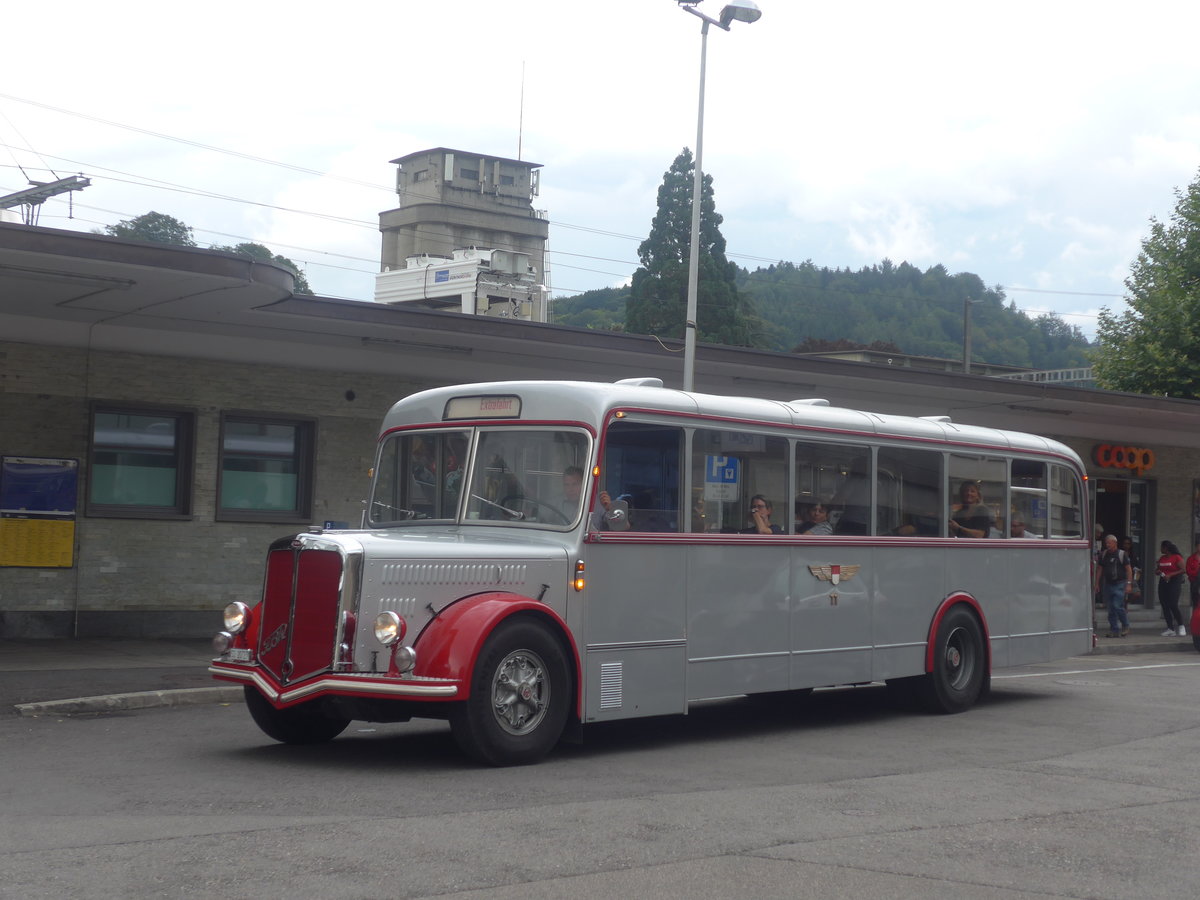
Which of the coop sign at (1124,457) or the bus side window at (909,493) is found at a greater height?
the coop sign at (1124,457)

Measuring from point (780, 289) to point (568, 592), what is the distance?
3611 inches

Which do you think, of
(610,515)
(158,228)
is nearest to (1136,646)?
(610,515)

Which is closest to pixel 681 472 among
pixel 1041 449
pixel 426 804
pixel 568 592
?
pixel 568 592

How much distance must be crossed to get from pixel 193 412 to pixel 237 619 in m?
9.32

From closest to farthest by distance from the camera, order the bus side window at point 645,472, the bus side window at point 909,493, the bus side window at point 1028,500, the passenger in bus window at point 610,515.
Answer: the passenger in bus window at point 610,515 < the bus side window at point 645,472 < the bus side window at point 909,493 < the bus side window at point 1028,500

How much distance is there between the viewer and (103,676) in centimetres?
1373

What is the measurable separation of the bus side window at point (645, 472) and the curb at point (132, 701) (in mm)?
4852

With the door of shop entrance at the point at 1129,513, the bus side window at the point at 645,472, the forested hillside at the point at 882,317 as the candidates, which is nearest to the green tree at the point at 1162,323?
the door of shop entrance at the point at 1129,513

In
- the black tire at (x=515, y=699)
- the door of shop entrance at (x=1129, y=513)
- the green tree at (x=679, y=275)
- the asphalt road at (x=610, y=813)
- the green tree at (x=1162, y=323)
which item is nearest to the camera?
the asphalt road at (x=610, y=813)

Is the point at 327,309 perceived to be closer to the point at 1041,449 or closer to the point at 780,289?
the point at 1041,449

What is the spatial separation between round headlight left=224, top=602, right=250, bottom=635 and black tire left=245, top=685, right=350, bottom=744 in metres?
0.40

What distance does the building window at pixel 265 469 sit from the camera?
18844 mm

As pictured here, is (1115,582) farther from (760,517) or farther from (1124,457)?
(760,517)

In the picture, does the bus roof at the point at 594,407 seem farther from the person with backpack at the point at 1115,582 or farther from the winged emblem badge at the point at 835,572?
the person with backpack at the point at 1115,582
